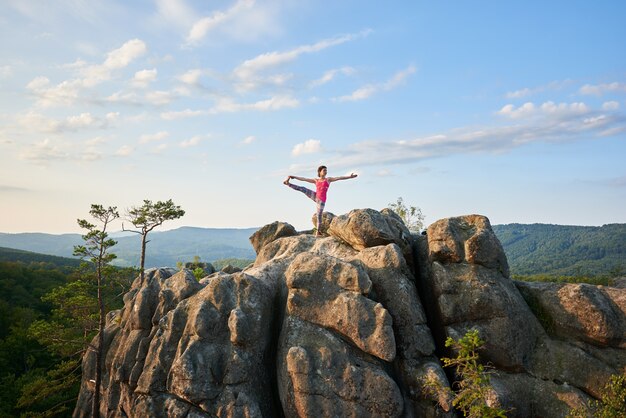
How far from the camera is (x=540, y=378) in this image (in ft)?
76.5

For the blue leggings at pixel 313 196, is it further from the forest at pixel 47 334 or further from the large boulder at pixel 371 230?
the forest at pixel 47 334

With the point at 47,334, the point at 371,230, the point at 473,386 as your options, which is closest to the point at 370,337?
the point at 473,386

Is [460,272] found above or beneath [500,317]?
above

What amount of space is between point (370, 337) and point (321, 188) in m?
11.9

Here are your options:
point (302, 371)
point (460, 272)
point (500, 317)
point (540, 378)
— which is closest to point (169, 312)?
point (302, 371)

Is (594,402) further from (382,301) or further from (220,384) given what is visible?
(220,384)

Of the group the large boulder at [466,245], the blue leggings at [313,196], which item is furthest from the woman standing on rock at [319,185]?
the large boulder at [466,245]

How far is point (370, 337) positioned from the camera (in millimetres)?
22375

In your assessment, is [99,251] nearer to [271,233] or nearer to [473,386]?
[271,233]

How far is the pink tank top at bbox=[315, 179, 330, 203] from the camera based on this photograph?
30031 millimetres

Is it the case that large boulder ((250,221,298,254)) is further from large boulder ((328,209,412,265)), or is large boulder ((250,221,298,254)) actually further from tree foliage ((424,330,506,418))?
tree foliage ((424,330,506,418))

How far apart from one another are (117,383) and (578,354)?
28.9m

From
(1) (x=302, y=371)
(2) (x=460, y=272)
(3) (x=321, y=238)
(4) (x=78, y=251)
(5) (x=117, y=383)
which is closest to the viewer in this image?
(1) (x=302, y=371)

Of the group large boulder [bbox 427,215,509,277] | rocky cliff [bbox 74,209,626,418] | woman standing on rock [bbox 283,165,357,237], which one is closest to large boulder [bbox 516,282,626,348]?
rocky cliff [bbox 74,209,626,418]
